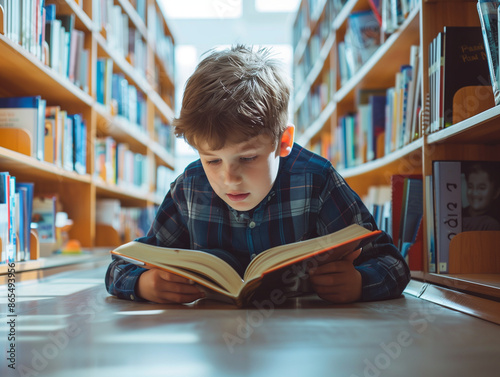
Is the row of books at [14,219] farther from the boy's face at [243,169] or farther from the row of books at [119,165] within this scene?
the row of books at [119,165]

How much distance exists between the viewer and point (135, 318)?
29.0 inches

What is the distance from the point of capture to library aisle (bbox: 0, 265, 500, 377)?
48 cm

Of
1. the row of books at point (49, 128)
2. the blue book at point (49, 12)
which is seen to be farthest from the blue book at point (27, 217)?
the blue book at point (49, 12)

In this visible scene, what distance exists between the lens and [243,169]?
0.86 meters

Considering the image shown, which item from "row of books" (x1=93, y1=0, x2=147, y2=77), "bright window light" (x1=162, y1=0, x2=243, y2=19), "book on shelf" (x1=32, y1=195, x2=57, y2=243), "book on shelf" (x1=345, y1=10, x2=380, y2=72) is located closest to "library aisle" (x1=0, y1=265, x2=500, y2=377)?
"book on shelf" (x1=32, y1=195, x2=57, y2=243)

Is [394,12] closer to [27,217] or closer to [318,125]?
[27,217]

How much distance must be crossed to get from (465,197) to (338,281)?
476 mm

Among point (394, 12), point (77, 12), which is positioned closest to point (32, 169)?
point (77, 12)

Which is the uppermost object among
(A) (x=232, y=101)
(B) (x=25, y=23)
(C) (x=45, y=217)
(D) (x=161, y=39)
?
(D) (x=161, y=39)

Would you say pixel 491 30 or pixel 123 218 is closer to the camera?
pixel 491 30

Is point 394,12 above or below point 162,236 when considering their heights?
above

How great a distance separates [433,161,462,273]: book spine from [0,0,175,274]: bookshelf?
3.61ft

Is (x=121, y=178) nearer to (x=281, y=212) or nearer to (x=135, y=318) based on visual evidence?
(x=281, y=212)

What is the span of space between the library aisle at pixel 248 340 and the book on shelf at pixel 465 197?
300mm
